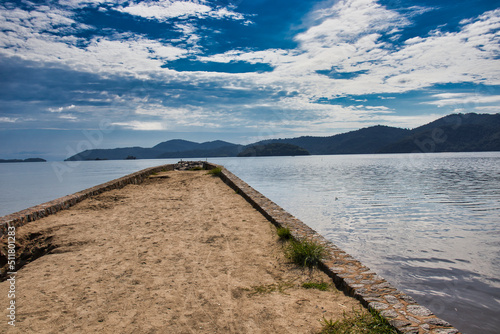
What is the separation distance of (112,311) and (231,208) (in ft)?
18.5

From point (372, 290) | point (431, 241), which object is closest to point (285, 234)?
point (372, 290)

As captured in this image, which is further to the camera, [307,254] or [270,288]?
[307,254]

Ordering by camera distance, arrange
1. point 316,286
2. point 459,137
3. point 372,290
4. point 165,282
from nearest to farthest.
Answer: point 372,290, point 316,286, point 165,282, point 459,137

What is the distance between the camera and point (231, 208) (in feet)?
29.4

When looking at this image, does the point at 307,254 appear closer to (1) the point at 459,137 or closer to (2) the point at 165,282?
(2) the point at 165,282

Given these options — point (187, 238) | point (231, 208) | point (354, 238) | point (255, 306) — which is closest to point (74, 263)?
point (187, 238)

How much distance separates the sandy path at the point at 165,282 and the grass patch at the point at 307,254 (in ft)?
0.48

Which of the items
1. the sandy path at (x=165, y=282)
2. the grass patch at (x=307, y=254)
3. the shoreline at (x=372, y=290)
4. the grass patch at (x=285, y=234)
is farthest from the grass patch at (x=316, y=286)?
the grass patch at (x=285, y=234)

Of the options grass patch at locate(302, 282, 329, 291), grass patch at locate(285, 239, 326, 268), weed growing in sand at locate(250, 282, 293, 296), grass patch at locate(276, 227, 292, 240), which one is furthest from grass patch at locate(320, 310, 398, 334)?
grass patch at locate(276, 227, 292, 240)

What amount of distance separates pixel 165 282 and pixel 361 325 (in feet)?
8.26

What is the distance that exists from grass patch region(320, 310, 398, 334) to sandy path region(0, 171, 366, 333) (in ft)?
0.51

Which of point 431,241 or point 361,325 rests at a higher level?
point 361,325

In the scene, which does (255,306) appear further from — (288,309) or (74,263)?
(74,263)

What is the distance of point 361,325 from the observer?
9.62 ft
